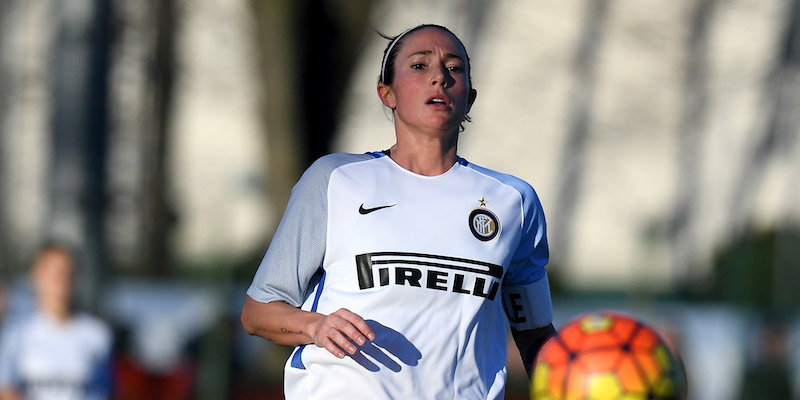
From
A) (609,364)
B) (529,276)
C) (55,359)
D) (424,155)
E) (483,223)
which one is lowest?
(55,359)

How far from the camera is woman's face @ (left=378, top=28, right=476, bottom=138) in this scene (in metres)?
3.34

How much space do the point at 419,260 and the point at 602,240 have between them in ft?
56.2

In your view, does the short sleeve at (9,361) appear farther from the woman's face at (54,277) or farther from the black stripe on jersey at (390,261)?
the black stripe on jersey at (390,261)

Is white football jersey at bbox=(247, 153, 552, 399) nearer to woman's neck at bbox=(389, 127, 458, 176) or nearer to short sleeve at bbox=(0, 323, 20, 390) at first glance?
woman's neck at bbox=(389, 127, 458, 176)

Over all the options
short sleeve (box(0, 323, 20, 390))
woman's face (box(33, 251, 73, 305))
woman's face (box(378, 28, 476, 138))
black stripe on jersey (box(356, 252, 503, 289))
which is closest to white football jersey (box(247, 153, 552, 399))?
black stripe on jersey (box(356, 252, 503, 289))

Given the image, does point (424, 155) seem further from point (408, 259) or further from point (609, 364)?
point (609, 364)

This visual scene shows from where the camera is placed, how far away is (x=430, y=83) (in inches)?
131

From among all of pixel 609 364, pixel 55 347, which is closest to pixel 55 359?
pixel 55 347

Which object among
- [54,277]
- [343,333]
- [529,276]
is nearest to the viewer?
[343,333]

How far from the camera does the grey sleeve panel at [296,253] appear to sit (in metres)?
3.23

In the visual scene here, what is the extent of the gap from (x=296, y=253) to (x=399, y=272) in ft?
1.08

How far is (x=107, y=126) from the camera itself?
9477 millimetres

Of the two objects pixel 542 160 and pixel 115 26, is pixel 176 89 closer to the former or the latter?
pixel 542 160

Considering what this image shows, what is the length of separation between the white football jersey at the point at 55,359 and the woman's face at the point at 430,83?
15.8 ft
